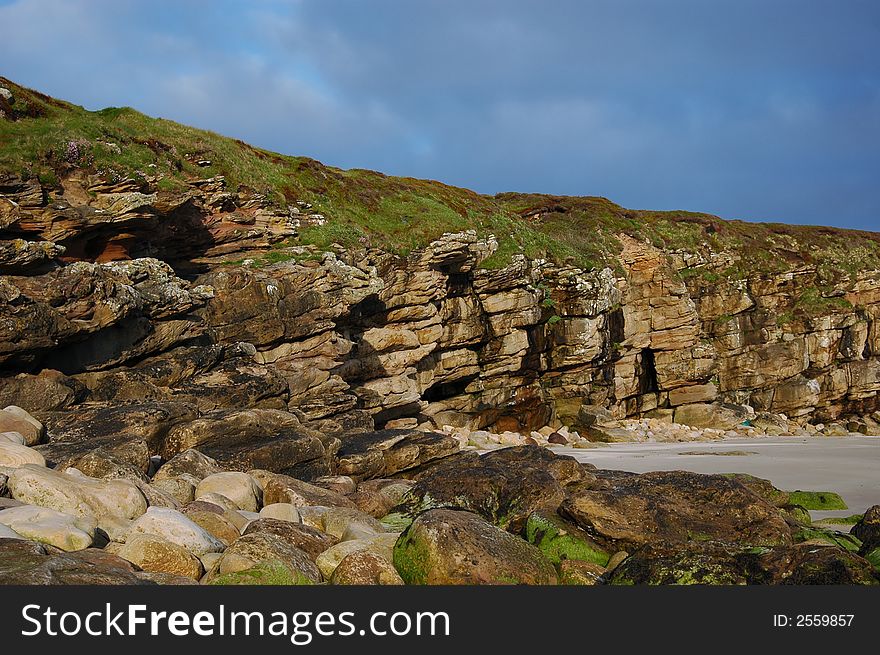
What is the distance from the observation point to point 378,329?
107 ft

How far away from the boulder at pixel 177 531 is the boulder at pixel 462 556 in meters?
2.34

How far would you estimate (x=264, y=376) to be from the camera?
71.6 feet

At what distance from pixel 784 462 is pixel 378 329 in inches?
707

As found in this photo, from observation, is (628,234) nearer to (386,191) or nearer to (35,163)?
(386,191)

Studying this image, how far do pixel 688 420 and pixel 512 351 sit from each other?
14677 millimetres

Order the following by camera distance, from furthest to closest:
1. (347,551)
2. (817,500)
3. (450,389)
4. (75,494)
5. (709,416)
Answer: (709,416), (450,389), (817,500), (75,494), (347,551)

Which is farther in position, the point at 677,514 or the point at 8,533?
the point at 677,514

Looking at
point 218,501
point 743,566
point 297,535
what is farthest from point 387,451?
point 743,566

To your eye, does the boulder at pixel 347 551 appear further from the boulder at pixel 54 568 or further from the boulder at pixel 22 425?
the boulder at pixel 22 425

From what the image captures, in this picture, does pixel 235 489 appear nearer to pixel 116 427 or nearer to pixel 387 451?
pixel 116 427

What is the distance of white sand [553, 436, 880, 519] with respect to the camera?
17.9 m

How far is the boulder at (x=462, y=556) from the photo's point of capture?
7781mm

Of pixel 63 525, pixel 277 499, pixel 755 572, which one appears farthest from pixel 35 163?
pixel 755 572

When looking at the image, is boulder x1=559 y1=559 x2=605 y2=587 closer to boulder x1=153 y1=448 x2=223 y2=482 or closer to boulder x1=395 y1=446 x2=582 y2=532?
boulder x1=395 y1=446 x2=582 y2=532
